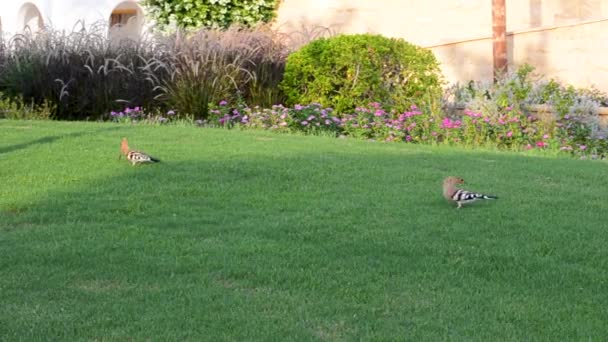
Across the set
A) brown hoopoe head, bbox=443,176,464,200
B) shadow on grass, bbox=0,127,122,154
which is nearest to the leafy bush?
shadow on grass, bbox=0,127,122,154

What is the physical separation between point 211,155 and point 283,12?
11.9 metres

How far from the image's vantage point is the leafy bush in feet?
68.9

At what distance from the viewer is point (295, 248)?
22.7 ft

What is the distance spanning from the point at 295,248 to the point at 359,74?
915 cm

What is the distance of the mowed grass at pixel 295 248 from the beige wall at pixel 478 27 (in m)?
8.55

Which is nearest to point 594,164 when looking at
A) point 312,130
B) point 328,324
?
point 312,130

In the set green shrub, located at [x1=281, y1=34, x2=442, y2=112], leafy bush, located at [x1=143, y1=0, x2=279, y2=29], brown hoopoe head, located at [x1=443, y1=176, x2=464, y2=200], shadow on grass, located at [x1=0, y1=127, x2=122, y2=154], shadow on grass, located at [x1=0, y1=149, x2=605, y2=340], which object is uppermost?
leafy bush, located at [x1=143, y1=0, x2=279, y2=29]

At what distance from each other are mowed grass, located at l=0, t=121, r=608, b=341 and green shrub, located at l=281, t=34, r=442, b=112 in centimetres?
496

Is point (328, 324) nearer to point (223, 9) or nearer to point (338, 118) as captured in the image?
point (338, 118)

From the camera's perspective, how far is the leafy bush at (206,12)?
2102cm

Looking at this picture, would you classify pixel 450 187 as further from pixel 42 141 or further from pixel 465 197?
pixel 42 141

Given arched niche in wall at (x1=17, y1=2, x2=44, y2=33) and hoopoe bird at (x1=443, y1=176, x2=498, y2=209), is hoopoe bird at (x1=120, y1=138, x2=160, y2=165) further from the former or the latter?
arched niche in wall at (x1=17, y1=2, x2=44, y2=33)

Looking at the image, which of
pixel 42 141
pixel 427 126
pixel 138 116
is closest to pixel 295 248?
pixel 42 141

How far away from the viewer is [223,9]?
69.2 feet
